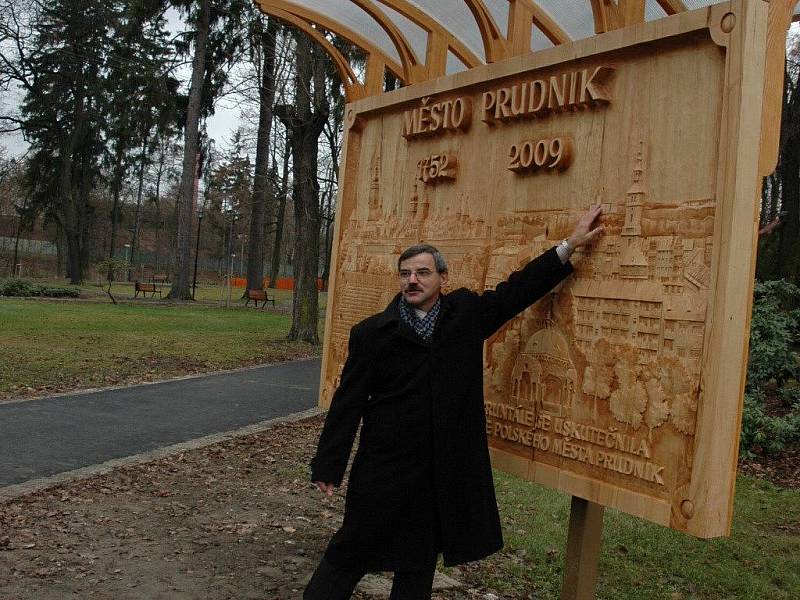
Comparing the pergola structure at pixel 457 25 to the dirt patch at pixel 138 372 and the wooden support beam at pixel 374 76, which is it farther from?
the dirt patch at pixel 138 372

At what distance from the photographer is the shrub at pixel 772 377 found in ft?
29.3

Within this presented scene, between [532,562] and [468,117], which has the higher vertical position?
[468,117]

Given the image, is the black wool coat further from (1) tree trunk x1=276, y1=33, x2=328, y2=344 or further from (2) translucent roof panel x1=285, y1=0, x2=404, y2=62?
(1) tree trunk x1=276, y1=33, x2=328, y2=344

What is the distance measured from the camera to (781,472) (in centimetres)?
838

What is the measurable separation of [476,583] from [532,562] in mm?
607

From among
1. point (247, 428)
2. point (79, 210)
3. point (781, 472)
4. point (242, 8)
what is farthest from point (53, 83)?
point (781, 472)

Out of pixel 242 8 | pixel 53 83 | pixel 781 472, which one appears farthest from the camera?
pixel 53 83

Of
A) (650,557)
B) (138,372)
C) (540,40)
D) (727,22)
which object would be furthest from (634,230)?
(138,372)

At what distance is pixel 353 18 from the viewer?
18.4 feet

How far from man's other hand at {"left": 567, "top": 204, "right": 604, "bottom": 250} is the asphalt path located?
517cm

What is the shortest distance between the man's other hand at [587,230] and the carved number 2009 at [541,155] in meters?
0.32

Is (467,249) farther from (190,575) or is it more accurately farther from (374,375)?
(190,575)

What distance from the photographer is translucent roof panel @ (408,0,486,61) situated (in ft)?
16.3

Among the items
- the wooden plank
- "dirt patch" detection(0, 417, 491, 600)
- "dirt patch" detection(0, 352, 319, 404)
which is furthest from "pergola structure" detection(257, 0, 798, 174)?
"dirt patch" detection(0, 352, 319, 404)
